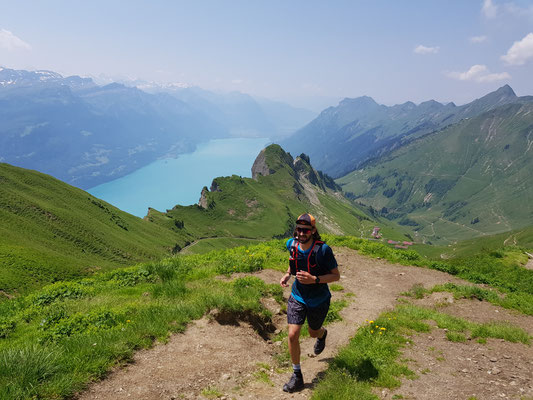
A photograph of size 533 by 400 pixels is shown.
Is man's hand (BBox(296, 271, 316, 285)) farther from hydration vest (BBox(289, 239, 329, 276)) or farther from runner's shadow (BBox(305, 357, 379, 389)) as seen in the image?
runner's shadow (BBox(305, 357, 379, 389))

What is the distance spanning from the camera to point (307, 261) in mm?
7652

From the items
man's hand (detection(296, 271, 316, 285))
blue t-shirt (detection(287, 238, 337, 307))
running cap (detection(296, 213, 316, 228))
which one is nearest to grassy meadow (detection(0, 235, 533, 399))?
blue t-shirt (detection(287, 238, 337, 307))

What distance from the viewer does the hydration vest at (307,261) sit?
24.9 ft

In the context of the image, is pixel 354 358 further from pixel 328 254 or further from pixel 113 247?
pixel 113 247

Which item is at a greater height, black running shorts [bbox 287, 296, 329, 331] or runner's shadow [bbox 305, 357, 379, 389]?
black running shorts [bbox 287, 296, 329, 331]

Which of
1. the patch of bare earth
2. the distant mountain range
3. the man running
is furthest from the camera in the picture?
the distant mountain range

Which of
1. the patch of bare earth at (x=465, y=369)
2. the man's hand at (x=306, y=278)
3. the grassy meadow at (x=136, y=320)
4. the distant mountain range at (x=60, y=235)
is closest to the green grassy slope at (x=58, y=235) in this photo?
the distant mountain range at (x=60, y=235)

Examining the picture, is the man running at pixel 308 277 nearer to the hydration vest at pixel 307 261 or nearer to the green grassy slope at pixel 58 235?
the hydration vest at pixel 307 261

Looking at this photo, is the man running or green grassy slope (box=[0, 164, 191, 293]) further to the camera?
green grassy slope (box=[0, 164, 191, 293])

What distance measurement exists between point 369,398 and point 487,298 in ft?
38.7

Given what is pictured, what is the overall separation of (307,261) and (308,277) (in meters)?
0.49

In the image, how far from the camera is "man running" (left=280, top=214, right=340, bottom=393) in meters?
7.38

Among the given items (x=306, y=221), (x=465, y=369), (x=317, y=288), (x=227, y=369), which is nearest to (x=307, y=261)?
(x=317, y=288)

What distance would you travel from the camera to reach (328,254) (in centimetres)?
754
